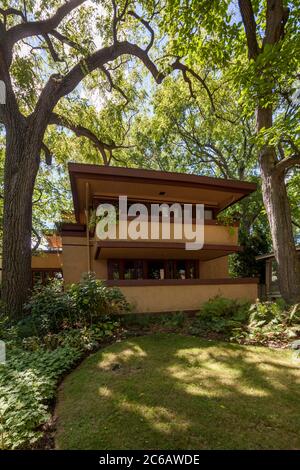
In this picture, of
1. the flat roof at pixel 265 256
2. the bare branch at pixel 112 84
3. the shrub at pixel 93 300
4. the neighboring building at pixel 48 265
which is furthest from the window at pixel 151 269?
the bare branch at pixel 112 84

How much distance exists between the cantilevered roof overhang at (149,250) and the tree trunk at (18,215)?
2.45 m

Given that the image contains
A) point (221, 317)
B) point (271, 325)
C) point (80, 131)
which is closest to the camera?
point (271, 325)

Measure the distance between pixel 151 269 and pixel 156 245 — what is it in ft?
9.59

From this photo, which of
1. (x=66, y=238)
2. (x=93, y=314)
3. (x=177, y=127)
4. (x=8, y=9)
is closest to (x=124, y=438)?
(x=93, y=314)

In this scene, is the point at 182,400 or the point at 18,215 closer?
the point at 182,400

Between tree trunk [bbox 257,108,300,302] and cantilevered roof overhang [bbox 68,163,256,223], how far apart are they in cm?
273

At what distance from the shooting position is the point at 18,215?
8258 millimetres

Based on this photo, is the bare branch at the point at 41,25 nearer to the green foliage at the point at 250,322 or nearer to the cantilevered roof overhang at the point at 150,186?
the cantilevered roof overhang at the point at 150,186

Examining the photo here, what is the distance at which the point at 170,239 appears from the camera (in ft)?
32.6

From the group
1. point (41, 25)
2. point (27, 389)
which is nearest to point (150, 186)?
point (41, 25)

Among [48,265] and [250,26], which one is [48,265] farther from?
[250,26]

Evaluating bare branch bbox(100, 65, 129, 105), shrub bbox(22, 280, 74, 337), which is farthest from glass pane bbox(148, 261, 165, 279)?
bare branch bbox(100, 65, 129, 105)

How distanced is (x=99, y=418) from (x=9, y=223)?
22.1 feet

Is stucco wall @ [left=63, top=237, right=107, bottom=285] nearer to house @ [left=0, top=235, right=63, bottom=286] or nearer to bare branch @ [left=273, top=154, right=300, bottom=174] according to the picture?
house @ [left=0, top=235, right=63, bottom=286]
